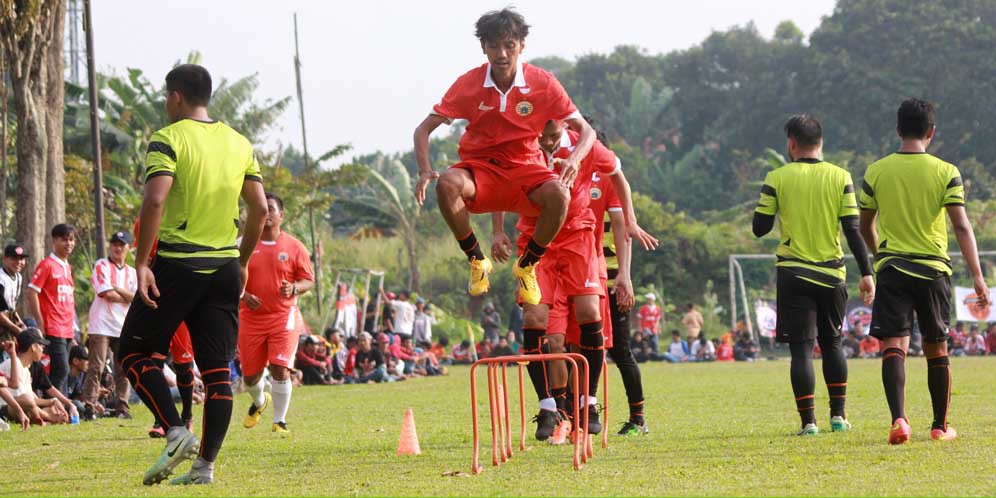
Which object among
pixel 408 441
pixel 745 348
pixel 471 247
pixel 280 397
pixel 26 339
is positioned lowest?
pixel 408 441

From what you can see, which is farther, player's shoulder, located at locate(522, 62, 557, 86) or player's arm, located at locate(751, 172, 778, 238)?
player's arm, located at locate(751, 172, 778, 238)

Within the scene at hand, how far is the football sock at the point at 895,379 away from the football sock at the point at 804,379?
0.80m

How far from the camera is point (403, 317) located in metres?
31.2

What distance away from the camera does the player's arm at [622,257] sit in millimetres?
9852

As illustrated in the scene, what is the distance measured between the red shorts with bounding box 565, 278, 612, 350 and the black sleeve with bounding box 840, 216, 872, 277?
1.80m

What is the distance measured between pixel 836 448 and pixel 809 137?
8.24ft

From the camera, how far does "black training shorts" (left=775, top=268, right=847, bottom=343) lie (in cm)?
961

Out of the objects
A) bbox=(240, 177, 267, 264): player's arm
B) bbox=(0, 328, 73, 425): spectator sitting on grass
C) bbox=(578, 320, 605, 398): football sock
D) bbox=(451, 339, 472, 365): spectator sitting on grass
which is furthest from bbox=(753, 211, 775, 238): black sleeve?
bbox=(451, 339, 472, 365): spectator sitting on grass

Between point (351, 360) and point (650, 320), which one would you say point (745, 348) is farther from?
point (351, 360)

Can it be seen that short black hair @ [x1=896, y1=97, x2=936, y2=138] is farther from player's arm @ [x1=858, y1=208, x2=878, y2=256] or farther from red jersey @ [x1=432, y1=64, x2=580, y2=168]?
red jersey @ [x1=432, y1=64, x2=580, y2=168]

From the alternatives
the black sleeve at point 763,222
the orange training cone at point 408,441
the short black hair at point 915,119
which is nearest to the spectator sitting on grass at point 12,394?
the orange training cone at point 408,441

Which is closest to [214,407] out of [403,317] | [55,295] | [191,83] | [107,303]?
[191,83]

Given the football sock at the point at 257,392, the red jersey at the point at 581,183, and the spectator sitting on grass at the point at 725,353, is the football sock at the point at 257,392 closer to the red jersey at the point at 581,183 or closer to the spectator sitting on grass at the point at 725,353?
the red jersey at the point at 581,183

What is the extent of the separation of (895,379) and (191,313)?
15.1 feet
